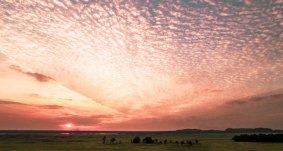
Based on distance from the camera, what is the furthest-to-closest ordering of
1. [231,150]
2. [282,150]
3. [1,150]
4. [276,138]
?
[276,138] → [282,150] → [231,150] → [1,150]

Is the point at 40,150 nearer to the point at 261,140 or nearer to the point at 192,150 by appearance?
the point at 192,150

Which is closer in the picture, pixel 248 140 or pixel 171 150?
pixel 171 150

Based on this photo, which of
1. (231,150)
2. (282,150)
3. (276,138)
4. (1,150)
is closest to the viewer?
(1,150)

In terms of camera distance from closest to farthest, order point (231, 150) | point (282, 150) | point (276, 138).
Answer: point (231, 150) → point (282, 150) → point (276, 138)

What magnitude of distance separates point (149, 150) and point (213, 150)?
14.2m

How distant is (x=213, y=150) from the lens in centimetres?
6047

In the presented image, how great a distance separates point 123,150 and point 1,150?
2510cm

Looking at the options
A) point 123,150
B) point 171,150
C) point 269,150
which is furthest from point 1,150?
point 269,150

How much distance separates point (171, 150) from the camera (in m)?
61.5

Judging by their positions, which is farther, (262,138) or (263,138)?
(262,138)

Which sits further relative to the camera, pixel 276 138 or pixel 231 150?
pixel 276 138

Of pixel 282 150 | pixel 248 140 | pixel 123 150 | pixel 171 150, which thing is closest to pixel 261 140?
pixel 248 140

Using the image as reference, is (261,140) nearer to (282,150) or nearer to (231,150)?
(282,150)

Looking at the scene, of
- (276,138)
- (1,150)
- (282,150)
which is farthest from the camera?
(276,138)
